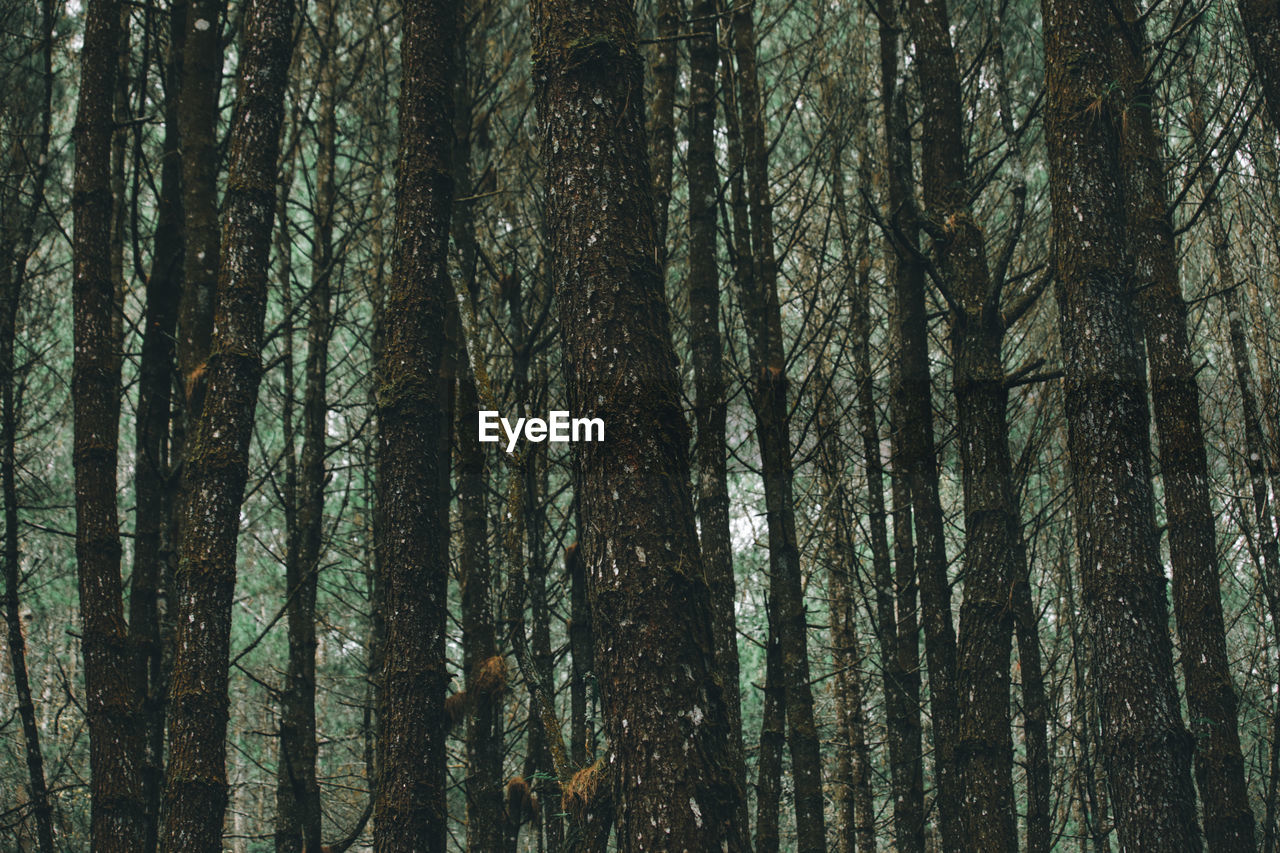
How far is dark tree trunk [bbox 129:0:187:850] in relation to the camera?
5.79 metres

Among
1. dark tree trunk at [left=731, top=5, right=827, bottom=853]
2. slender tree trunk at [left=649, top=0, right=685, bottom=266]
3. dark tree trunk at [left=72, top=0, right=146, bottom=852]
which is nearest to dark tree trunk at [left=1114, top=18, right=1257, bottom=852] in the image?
dark tree trunk at [left=731, top=5, right=827, bottom=853]

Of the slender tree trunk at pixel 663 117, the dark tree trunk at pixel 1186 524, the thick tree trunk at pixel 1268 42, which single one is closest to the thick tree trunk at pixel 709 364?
the slender tree trunk at pixel 663 117

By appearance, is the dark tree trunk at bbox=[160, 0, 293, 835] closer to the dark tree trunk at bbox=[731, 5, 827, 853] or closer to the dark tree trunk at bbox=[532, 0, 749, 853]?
the dark tree trunk at bbox=[532, 0, 749, 853]

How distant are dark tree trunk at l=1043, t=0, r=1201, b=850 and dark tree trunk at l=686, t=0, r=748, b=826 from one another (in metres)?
1.91

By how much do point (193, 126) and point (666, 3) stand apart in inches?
119

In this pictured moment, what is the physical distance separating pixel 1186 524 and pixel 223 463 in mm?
6832

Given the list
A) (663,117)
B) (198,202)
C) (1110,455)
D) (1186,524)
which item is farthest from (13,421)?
(1186,524)

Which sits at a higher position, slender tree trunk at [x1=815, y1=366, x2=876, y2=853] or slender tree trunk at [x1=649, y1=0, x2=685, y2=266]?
slender tree trunk at [x1=649, y1=0, x2=685, y2=266]

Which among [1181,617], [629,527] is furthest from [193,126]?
[1181,617]

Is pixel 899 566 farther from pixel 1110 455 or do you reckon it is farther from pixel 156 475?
pixel 156 475

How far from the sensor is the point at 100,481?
17.3ft

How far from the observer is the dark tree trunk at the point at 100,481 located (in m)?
4.88

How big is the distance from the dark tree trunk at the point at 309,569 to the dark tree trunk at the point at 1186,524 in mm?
5989

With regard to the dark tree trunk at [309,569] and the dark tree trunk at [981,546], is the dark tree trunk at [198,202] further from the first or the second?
the dark tree trunk at [981,546]
